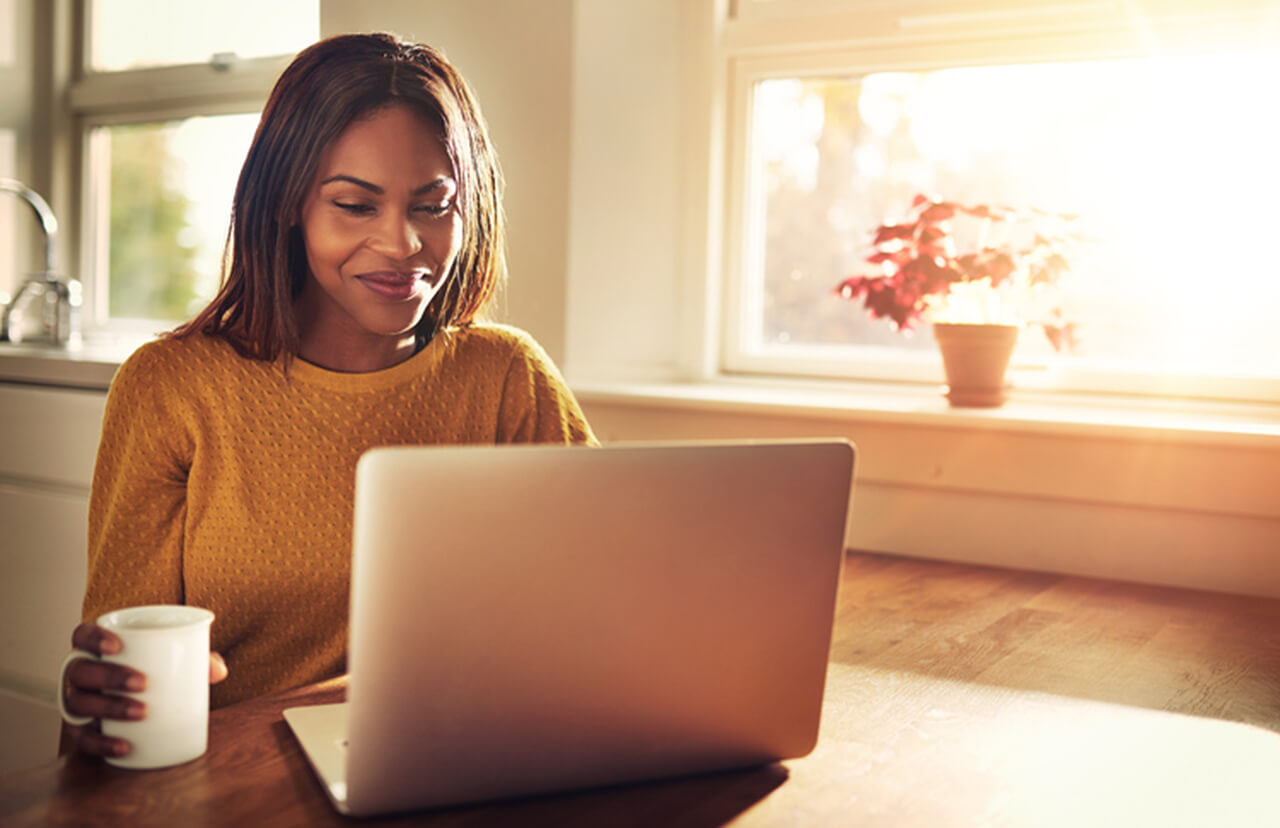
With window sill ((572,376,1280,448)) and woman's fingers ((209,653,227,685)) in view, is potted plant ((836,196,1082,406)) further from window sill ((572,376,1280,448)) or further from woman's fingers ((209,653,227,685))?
woman's fingers ((209,653,227,685))

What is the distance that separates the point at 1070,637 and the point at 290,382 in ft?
2.74

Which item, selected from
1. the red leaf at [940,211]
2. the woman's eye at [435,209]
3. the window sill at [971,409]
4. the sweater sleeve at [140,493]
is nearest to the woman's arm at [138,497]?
the sweater sleeve at [140,493]

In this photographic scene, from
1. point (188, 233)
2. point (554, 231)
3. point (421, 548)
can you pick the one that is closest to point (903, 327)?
point (554, 231)

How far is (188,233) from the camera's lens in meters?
2.94

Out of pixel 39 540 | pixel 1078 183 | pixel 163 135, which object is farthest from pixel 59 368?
pixel 1078 183

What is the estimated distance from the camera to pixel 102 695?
29.8 inches

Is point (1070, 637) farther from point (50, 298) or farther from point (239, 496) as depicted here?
point (50, 298)

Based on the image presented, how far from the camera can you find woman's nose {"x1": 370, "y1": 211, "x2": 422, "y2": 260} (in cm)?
117

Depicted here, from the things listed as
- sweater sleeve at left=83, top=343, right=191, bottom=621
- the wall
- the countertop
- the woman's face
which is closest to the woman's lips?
the woman's face

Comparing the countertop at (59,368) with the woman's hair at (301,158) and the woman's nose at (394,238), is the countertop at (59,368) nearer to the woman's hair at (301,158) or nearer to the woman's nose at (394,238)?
the woman's hair at (301,158)

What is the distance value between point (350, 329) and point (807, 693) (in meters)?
0.70

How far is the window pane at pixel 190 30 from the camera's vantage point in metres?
2.72

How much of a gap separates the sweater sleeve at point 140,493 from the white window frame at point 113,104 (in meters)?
1.68

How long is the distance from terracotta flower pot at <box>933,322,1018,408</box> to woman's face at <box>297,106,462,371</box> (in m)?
0.86
